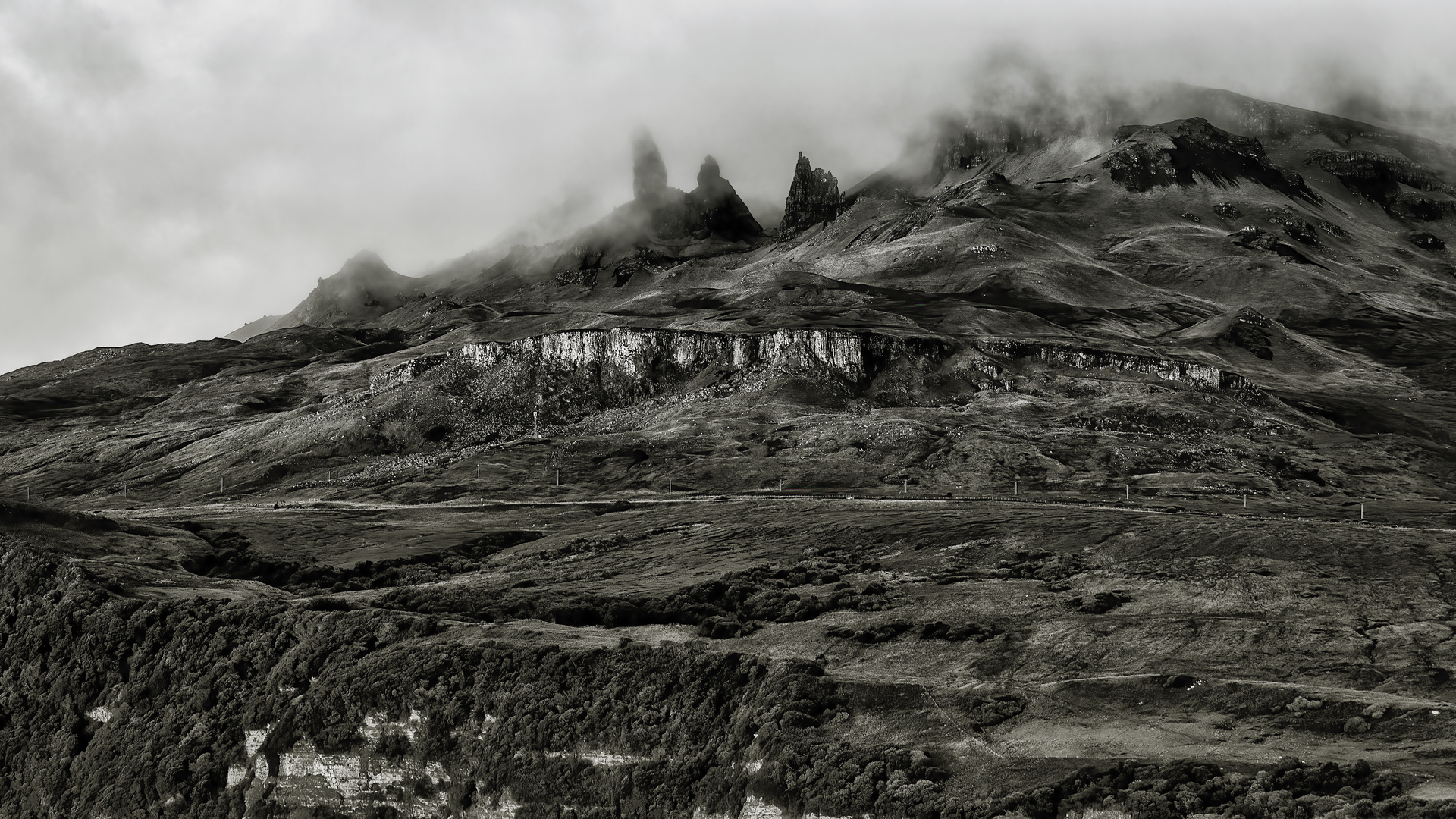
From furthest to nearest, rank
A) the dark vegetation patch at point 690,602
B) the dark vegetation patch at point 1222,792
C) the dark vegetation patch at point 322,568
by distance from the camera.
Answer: the dark vegetation patch at point 322,568 < the dark vegetation patch at point 690,602 < the dark vegetation patch at point 1222,792

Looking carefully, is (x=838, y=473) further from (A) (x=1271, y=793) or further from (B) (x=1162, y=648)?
(A) (x=1271, y=793)

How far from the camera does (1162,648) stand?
78.6m

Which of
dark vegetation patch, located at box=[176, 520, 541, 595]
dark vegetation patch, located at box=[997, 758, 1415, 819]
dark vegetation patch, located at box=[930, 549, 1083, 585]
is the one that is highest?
dark vegetation patch, located at box=[176, 520, 541, 595]

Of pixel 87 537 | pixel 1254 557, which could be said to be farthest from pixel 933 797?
pixel 87 537

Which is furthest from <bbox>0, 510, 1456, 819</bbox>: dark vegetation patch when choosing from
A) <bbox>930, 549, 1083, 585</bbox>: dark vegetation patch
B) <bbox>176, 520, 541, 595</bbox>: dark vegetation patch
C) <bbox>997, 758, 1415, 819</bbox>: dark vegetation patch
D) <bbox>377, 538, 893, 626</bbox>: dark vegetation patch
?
<bbox>930, 549, 1083, 585</bbox>: dark vegetation patch

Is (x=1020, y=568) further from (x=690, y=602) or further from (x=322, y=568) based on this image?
(x=322, y=568)

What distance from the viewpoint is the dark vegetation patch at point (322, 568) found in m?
121

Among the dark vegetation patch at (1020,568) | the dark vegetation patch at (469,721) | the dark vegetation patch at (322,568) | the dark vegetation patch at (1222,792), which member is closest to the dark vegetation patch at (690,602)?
the dark vegetation patch at (1020,568)

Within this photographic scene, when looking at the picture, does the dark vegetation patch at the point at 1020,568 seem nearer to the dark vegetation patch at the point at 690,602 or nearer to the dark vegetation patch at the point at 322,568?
the dark vegetation patch at the point at 690,602

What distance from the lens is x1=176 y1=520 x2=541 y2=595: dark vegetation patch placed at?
12075cm

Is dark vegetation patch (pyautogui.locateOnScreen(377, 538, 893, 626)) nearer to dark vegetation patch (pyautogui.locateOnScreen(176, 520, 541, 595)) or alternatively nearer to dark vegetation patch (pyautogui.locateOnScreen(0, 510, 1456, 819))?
dark vegetation patch (pyautogui.locateOnScreen(0, 510, 1456, 819))

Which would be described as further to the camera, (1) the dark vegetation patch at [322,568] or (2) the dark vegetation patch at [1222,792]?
(1) the dark vegetation patch at [322,568]

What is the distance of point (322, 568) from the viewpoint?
417 ft

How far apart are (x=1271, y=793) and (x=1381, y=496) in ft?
512
